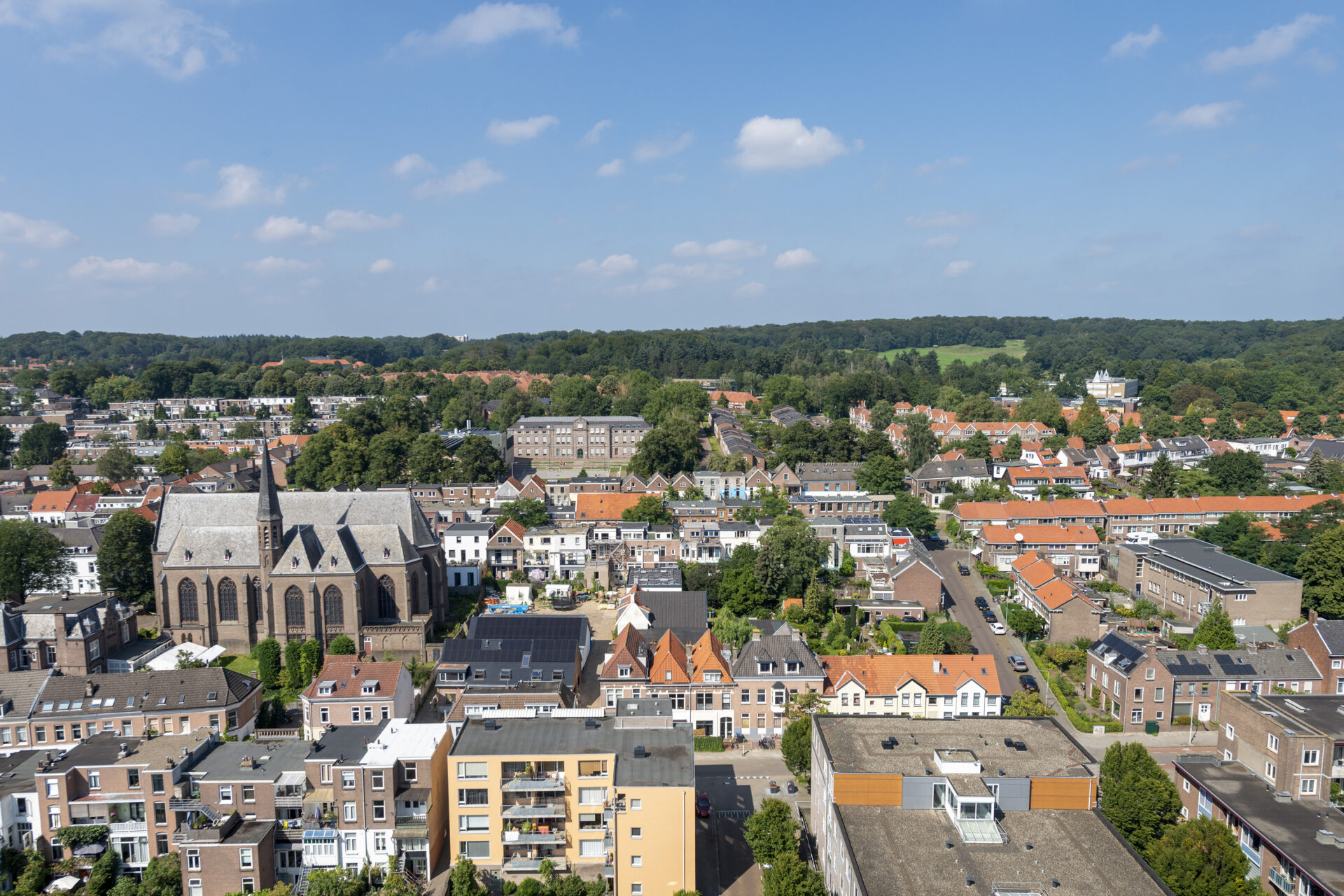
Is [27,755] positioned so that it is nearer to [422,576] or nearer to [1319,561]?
[422,576]

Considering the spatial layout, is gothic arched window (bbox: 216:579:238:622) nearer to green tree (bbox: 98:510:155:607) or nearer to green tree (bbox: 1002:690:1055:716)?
green tree (bbox: 98:510:155:607)

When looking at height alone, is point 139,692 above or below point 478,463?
below

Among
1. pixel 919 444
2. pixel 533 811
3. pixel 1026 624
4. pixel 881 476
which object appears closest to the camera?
pixel 533 811

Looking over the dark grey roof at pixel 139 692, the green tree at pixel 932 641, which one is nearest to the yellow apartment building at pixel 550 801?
the dark grey roof at pixel 139 692

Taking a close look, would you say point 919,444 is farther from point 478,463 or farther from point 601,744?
point 601,744

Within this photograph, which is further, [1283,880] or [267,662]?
[267,662]

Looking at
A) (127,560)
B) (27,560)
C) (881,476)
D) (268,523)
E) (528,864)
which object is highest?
(268,523)

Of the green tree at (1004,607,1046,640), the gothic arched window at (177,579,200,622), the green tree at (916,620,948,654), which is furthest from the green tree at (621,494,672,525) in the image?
the gothic arched window at (177,579,200,622)

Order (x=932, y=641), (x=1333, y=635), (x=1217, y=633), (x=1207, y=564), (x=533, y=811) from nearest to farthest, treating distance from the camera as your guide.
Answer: (x=533, y=811)
(x=1333, y=635)
(x=1217, y=633)
(x=932, y=641)
(x=1207, y=564)

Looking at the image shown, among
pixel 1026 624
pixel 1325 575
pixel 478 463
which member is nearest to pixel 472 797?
pixel 1026 624
